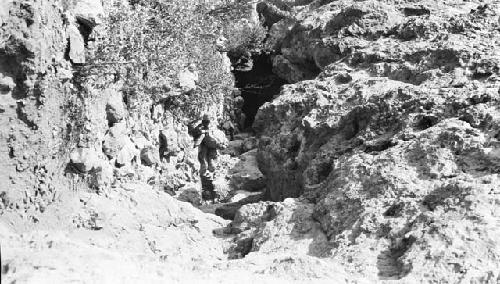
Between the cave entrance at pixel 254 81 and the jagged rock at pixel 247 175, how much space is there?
105 inches

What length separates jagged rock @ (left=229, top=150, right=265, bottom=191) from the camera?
459 inches

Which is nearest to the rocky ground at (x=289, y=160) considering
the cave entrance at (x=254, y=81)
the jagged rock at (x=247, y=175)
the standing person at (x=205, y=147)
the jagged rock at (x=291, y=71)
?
the jagged rock at (x=291, y=71)

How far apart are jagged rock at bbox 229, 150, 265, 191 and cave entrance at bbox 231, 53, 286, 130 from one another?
266cm

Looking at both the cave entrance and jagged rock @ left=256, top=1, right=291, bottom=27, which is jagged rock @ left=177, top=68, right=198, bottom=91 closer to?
the cave entrance

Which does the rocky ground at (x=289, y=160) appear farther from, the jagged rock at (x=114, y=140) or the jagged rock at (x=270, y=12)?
the jagged rock at (x=270, y=12)

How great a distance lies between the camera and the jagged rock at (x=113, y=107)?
26.4 ft

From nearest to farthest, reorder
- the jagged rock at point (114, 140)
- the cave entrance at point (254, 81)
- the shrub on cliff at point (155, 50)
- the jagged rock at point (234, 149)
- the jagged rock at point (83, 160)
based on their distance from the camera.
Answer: the jagged rock at point (83, 160) → the jagged rock at point (114, 140) → the shrub on cliff at point (155, 50) → the jagged rock at point (234, 149) → the cave entrance at point (254, 81)

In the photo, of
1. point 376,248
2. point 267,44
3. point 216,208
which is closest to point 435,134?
point 376,248

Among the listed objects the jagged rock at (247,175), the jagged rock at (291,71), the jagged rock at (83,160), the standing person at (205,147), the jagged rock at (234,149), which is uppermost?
the jagged rock at (83,160)

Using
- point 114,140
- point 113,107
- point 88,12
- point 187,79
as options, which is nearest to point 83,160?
point 114,140

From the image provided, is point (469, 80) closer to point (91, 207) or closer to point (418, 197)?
point (418, 197)

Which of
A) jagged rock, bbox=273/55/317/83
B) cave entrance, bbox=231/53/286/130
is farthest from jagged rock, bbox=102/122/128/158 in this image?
cave entrance, bbox=231/53/286/130

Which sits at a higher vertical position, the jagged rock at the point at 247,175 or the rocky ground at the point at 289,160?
the rocky ground at the point at 289,160

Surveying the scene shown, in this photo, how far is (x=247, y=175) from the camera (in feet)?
39.8
